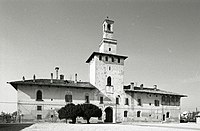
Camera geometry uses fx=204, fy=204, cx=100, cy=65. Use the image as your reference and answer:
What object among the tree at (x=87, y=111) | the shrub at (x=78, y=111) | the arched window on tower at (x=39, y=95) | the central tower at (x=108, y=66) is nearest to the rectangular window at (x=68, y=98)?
the arched window on tower at (x=39, y=95)

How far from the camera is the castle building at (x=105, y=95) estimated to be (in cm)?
3031

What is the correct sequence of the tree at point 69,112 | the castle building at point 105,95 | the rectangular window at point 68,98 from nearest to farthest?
the tree at point 69,112 < the castle building at point 105,95 < the rectangular window at point 68,98

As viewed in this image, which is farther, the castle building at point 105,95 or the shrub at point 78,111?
the castle building at point 105,95

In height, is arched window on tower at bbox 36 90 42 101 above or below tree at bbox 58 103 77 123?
above

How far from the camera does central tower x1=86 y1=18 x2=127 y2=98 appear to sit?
34.8 meters

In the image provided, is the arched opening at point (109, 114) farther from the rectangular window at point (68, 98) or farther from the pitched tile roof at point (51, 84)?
the rectangular window at point (68, 98)

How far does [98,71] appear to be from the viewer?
34.8m

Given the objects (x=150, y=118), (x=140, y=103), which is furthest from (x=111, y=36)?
(x=150, y=118)

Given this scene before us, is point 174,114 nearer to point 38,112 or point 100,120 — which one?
point 100,120

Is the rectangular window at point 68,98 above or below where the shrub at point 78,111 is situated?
above

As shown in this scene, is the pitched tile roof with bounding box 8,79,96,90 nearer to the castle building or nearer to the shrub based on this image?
the castle building

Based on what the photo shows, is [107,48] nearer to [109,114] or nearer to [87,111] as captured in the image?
[109,114]

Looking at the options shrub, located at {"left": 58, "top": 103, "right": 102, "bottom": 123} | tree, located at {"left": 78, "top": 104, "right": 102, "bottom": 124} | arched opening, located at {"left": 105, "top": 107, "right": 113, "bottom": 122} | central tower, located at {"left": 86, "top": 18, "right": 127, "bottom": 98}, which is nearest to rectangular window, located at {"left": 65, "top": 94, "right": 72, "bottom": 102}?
shrub, located at {"left": 58, "top": 103, "right": 102, "bottom": 123}

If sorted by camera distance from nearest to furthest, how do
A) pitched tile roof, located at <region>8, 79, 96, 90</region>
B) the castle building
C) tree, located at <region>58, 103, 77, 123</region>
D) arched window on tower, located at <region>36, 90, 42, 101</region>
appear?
tree, located at <region>58, 103, 77, 123</region> < pitched tile roof, located at <region>8, 79, 96, 90</region> < the castle building < arched window on tower, located at <region>36, 90, 42, 101</region>
